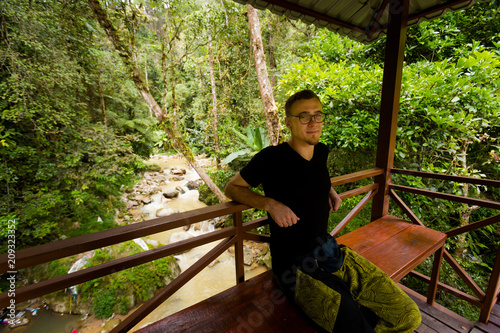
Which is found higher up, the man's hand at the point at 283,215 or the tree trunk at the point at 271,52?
the tree trunk at the point at 271,52

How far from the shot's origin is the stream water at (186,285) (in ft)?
12.7

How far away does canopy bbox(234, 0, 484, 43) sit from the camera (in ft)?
6.82

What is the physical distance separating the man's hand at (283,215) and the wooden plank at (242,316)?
0.55 meters

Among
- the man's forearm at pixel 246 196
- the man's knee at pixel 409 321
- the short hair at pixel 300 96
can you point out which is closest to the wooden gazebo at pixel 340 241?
the man's forearm at pixel 246 196

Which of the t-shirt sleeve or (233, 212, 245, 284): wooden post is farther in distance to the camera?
(233, 212, 245, 284): wooden post

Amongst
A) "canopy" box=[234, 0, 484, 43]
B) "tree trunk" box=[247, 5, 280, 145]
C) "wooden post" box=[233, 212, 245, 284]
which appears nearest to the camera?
"wooden post" box=[233, 212, 245, 284]

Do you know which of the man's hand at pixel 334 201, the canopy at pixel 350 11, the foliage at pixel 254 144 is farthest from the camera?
the foliage at pixel 254 144

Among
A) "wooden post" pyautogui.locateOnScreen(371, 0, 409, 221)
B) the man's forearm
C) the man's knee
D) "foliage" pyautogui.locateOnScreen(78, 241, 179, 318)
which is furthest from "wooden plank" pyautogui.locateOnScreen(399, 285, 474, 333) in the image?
"foliage" pyautogui.locateOnScreen(78, 241, 179, 318)

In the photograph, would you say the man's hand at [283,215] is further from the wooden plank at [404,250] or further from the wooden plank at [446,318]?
the wooden plank at [446,318]

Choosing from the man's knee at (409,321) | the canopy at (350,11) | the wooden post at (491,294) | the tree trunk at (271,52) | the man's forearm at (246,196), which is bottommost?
the wooden post at (491,294)

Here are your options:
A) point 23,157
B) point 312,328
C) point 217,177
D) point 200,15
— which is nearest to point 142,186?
point 217,177

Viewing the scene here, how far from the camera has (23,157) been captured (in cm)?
461

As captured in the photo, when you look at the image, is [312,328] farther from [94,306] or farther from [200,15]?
[200,15]

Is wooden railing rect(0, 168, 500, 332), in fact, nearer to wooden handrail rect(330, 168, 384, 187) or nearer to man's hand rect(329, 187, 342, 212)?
wooden handrail rect(330, 168, 384, 187)
